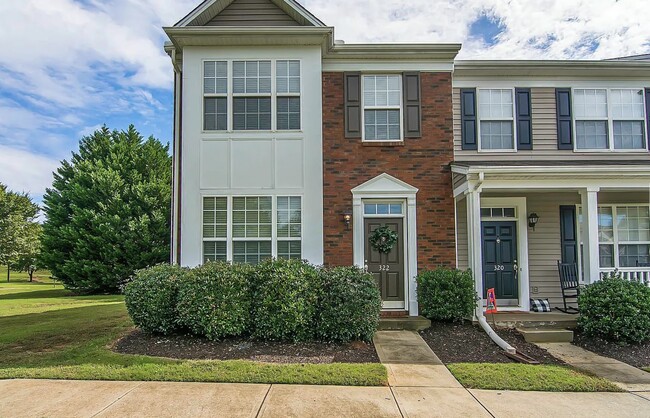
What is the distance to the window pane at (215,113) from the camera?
8.99 meters

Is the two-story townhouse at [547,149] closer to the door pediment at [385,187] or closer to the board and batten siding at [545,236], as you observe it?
the board and batten siding at [545,236]

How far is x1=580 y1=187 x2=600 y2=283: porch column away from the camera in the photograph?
316 inches

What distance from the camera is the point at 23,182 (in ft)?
122

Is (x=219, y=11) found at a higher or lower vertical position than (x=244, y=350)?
higher

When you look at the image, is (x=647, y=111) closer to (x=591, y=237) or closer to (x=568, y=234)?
(x=568, y=234)

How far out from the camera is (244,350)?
21.8 ft

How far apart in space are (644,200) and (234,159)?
31.5 feet

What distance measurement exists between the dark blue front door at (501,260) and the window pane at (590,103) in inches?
126

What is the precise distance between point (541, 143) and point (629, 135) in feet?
7.12

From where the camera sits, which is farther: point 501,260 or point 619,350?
point 501,260

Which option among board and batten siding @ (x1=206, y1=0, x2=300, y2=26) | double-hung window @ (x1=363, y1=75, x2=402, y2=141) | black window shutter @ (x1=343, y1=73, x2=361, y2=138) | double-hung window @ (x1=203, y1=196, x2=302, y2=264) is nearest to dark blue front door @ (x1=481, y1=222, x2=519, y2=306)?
double-hung window @ (x1=363, y1=75, x2=402, y2=141)

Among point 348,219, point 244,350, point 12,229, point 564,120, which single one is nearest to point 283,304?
point 244,350

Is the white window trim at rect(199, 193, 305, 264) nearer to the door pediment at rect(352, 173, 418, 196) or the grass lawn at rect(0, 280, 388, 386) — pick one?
the door pediment at rect(352, 173, 418, 196)

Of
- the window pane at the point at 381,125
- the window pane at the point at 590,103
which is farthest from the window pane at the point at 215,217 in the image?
the window pane at the point at 590,103
